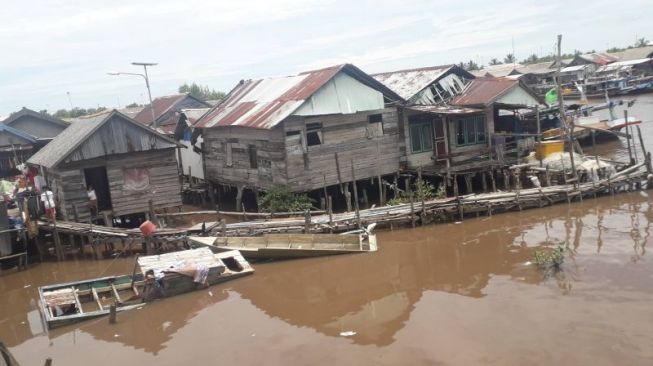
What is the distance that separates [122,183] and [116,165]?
60 centimetres

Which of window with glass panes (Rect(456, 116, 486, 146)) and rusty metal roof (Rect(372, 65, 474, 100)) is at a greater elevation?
rusty metal roof (Rect(372, 65, 474, 100))

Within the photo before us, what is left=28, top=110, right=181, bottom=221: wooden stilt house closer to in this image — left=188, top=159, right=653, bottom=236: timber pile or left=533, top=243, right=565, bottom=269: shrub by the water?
left=188, top=159, right=653, bottom=236: timber pile

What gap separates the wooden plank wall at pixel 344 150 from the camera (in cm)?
1889

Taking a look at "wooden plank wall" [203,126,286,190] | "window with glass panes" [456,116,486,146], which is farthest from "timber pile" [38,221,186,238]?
"window with glass panes" [456,116,486,146]

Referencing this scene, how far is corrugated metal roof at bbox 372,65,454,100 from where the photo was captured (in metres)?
22.8

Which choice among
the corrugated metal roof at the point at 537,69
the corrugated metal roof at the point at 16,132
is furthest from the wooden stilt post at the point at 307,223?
the corrugated metal roof at the point at 537,69

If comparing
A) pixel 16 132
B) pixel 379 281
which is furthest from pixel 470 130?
pixel 16 132

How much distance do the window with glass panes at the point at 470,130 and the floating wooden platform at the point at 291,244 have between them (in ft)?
28.4

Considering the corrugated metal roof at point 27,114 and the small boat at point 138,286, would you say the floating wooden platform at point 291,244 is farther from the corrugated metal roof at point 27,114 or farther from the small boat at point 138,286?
the corrugated metal roof at point 27,114

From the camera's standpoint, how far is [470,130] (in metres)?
23.0

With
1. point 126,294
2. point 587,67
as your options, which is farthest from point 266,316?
point 587,67

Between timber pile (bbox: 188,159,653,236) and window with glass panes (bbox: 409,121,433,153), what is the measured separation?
4.11m

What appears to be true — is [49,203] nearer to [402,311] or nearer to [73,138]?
[73,138]

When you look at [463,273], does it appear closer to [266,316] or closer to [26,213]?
[266,316]
